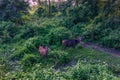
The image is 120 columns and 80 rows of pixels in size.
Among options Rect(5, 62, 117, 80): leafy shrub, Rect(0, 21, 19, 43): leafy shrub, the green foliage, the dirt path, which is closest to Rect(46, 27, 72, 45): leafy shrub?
the dirt path

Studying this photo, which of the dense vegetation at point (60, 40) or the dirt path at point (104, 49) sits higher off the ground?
the dense vegetation at point (60, 40)

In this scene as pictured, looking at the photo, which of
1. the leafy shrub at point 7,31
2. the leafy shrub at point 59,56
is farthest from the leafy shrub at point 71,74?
the leafy shrub at point 7,31

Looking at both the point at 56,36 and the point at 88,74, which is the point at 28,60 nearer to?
the point at 56,36

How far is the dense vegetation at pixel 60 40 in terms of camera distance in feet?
35.5

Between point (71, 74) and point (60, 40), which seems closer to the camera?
point (71, 74)

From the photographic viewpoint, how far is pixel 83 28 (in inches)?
791

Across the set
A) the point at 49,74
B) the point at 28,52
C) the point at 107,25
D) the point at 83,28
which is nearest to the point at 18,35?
the point at 28,52

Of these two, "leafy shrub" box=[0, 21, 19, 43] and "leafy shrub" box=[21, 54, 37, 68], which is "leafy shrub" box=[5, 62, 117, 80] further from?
"leafy shrub" box=[0, 21, 19, 43]

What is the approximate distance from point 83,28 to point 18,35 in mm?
5170

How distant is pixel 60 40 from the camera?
17.2 m

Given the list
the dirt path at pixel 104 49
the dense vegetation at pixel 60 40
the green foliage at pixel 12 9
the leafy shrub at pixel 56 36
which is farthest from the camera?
the green foliage at pixel 12 9

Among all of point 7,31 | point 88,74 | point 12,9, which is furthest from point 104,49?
point 12,9

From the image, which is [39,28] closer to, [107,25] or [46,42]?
[46,42]

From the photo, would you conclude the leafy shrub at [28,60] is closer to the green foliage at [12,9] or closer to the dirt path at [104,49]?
the dirt path at [104,49]
